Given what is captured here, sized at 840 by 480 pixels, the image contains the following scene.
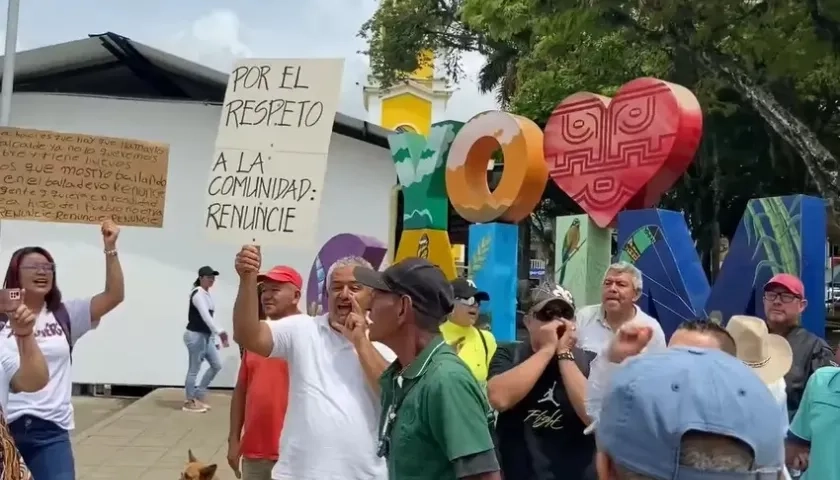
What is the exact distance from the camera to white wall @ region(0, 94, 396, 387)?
41.5 ft

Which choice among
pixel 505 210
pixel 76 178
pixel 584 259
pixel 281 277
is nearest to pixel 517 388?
pixel 281 277

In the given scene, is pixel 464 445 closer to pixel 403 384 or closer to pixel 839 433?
pixel 403 384

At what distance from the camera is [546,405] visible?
367 centimetres

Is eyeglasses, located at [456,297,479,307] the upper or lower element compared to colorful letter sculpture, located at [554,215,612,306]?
lower

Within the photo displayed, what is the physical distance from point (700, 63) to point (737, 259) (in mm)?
6117

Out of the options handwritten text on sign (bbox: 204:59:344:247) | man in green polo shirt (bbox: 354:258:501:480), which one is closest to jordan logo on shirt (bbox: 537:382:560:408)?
man in green polo shirt (bbox: 354:258:501:480)

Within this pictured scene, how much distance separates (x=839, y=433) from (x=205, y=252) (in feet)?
33.1

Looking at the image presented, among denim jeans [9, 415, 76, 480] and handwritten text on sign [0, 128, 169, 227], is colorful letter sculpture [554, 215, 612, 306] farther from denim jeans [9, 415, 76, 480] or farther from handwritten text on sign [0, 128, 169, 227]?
denim jeans [9, 415, 76, 480]

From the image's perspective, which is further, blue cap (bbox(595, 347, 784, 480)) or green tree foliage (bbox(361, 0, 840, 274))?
green tree foliage (bbox(361, 0, 840, 274))

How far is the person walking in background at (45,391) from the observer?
13.7ft

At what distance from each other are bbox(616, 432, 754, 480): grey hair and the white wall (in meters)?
11.3

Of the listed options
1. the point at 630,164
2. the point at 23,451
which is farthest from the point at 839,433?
the point at 630,164

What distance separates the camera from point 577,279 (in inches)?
314

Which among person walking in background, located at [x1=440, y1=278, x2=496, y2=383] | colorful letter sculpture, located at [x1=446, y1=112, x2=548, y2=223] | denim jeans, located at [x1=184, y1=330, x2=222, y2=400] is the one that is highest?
colorful letter sculpture, located at [x1=446, y1=112, x2=548, y2=223]
